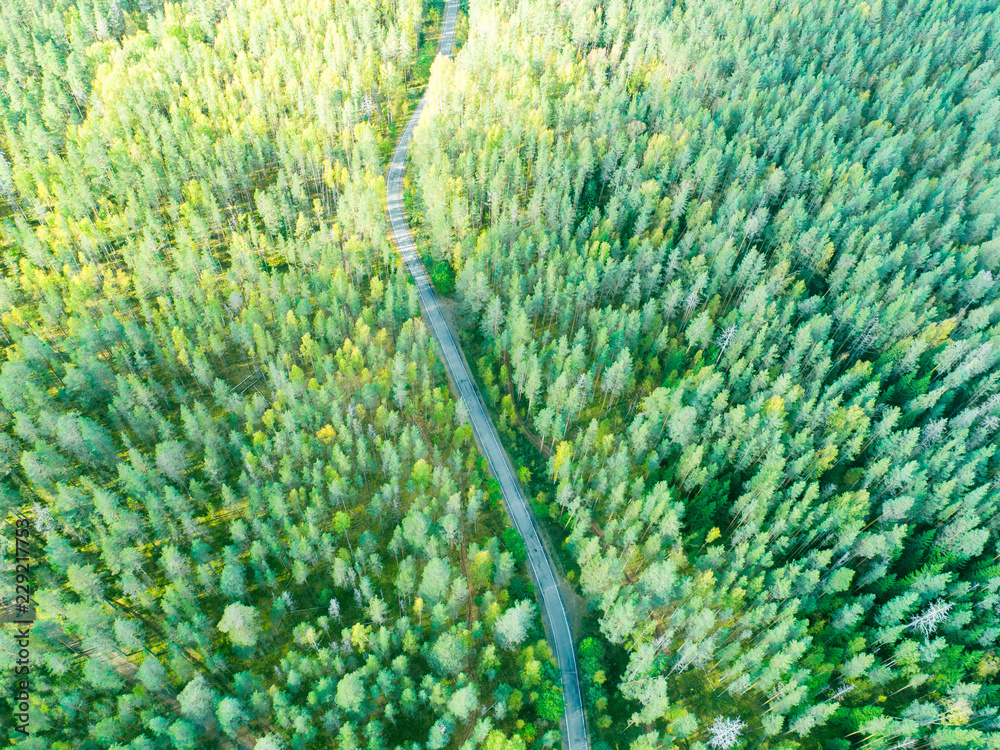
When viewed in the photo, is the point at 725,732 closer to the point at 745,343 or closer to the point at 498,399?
the point at 498,399

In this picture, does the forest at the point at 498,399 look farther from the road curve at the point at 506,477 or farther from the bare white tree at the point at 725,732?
the bare white tree at the point at 725,732

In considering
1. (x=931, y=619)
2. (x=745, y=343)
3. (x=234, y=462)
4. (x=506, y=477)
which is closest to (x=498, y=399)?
(x=506, y=477)

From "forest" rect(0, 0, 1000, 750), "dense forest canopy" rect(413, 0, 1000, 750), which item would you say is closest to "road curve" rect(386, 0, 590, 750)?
"forest" rect(0, 0, 1000, 750)

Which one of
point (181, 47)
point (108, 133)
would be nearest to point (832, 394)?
point (108, 133)

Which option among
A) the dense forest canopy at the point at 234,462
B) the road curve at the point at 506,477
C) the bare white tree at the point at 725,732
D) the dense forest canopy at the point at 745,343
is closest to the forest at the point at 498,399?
the dense forest canopy at the point at 234,462

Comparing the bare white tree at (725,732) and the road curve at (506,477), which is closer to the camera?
the bare white tree at (725,732)

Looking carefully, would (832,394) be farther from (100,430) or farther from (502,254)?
(100,430)

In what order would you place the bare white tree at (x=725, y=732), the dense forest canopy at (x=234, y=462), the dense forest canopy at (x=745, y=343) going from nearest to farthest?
1. the bare white tree at (x=725, y=732)
2. the dense forest canopy at (x=234, y=462)
3. the dense forest canopy at (x=745, y=343)

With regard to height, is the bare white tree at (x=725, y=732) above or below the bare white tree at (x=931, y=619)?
below
